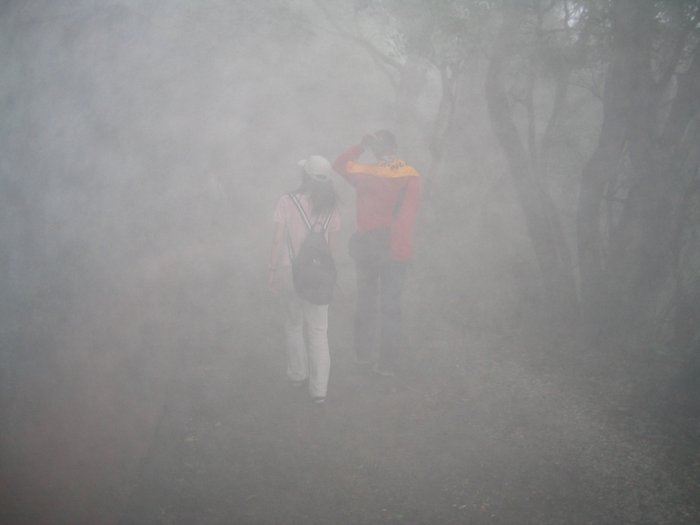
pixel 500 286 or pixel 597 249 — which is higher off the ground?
pixel 597 249

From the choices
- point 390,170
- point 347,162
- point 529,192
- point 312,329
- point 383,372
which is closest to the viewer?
point 312,329

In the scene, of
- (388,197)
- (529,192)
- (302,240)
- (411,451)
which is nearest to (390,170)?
(388,197)

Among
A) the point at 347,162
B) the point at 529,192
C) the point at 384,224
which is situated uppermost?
the point at 347,162

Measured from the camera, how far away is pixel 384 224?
13.5 ft

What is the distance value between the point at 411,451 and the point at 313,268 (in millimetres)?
1385

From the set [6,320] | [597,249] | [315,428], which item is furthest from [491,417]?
[6,320]

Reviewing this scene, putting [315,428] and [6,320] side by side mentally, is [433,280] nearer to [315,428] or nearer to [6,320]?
[315,428]

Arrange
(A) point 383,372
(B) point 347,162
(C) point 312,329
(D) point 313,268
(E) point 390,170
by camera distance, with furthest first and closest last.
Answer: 1. (A) point 383,372
2. (B) point 347,162
3. (E) point 390,170
4. (C) point 312,329
5. (D) point 313,268

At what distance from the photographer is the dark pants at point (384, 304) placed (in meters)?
4.23

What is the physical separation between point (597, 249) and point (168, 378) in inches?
160

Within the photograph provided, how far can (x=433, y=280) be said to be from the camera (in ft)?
22.9

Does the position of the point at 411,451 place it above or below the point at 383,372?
below

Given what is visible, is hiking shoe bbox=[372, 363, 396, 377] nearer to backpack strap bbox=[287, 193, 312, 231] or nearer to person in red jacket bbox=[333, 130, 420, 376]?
person in red jacket bbox=[333, 130, 420, 376]

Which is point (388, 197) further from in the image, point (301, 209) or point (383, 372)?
point (383, 372)
